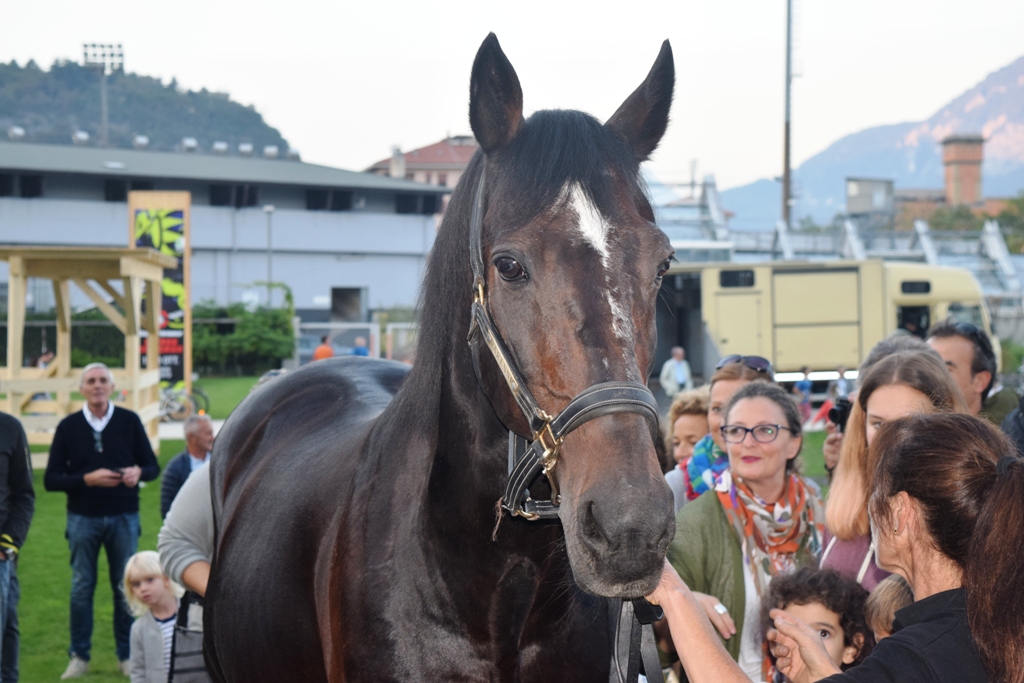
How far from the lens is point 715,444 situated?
13.9ft

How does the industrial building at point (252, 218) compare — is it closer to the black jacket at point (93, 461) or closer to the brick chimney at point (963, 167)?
the black jacket at point (93, 461)

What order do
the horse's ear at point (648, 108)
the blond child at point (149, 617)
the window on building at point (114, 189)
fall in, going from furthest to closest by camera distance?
1. the window on building at point (114, 189)
2. the blond child at point (149, 617)
3. the horse's ear at point (648, 108)

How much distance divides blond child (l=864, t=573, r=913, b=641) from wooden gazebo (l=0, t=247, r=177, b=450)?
39.8ft

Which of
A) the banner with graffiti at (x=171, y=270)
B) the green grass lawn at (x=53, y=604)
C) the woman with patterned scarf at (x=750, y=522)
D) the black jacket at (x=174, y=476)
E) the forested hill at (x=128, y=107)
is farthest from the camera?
the forested hill at (x=128, y=107)

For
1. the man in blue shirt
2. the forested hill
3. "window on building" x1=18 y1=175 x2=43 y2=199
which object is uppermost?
the forested hill

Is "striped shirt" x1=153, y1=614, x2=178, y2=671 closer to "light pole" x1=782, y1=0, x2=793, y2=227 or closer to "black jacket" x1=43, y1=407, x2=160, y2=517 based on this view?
"black jacket" x1=43, y1=407, x2=160, y2=517

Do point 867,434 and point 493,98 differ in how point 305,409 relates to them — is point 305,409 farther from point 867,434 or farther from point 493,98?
point 867,434

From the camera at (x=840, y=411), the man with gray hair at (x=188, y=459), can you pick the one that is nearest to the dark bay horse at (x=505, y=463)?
the camera at (x=840, y=411)

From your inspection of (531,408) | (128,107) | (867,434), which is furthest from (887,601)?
(128,107)

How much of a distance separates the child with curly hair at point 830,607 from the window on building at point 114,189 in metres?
44.4

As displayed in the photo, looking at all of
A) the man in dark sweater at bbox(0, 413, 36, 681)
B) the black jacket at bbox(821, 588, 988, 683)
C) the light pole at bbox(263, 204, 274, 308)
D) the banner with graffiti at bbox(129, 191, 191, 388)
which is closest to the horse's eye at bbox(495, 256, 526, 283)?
the black jacket at bbox(821, 588, 988, 683)

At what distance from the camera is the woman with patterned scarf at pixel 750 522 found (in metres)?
3.15

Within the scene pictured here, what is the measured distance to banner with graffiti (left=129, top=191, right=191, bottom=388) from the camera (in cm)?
1672

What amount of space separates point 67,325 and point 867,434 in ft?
46.6
